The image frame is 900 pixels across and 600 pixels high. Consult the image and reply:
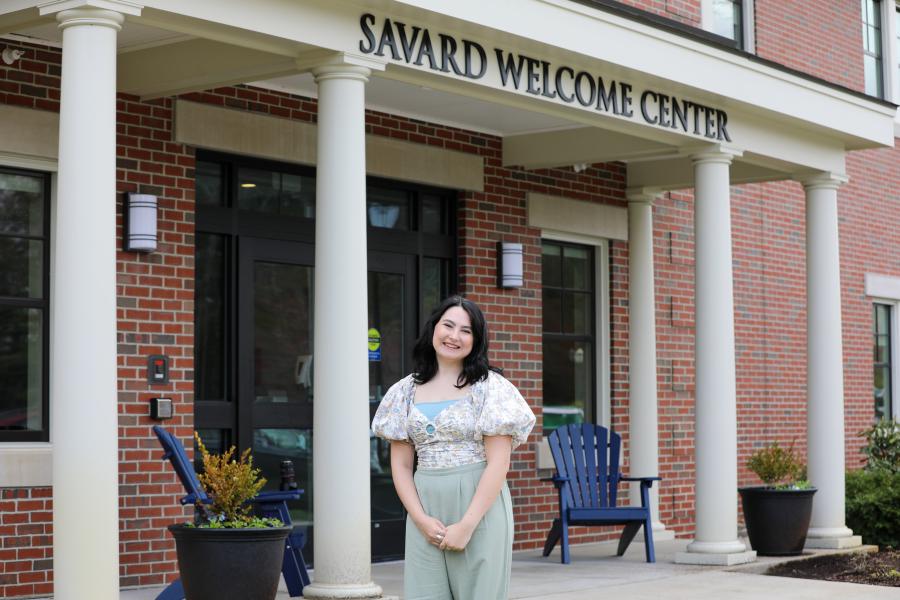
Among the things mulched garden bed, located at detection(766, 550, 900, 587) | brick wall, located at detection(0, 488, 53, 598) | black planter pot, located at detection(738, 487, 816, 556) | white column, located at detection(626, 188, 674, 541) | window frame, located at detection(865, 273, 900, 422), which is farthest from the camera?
window frame, located at detection(865, 273, 900, 422)

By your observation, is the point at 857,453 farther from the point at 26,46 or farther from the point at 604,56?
the point at 26,46

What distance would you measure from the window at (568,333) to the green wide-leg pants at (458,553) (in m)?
6.87

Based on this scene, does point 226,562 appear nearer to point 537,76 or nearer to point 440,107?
point 537,76

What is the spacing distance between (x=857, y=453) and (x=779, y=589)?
600 cm

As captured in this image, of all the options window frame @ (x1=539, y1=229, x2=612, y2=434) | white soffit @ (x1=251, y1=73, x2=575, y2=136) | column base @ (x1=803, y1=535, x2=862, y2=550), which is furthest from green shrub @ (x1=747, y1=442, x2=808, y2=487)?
white soffit @ (x1=251, y1=73, x2=575, y2=136)

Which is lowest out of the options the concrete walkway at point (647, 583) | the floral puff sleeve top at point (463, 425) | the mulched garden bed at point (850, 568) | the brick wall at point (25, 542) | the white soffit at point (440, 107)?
the mulched garden bed at point (850, 568)

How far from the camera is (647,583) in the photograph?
897 centimetres

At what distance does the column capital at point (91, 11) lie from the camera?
241 inches

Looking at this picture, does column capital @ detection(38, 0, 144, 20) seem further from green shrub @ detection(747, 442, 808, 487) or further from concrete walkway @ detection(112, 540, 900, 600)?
green shrub @ detection(747, 442, 808, 487)

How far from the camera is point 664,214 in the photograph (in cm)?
1240

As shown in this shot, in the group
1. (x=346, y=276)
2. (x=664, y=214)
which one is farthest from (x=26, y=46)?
(x=664, y=214)

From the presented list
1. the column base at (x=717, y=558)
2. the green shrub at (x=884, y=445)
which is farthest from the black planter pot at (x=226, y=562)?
the green shrub at (x=884, y=445)

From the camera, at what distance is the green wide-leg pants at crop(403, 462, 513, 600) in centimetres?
441

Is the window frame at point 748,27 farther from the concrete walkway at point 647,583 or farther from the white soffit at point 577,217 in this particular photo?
the concrete walkway at point 647,583
